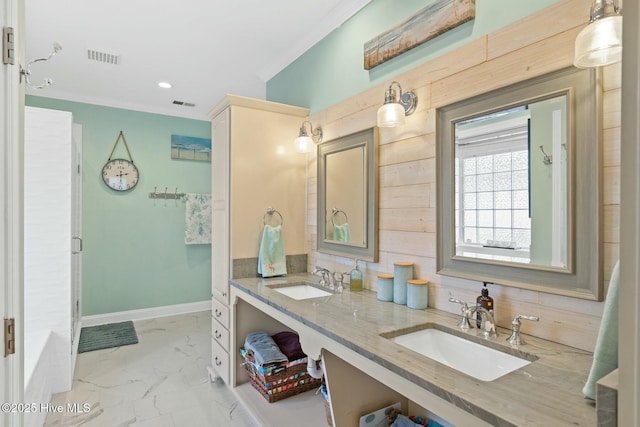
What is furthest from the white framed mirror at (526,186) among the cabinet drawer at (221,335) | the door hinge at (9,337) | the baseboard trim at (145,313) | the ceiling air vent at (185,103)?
the baseboard trim at (145,313)

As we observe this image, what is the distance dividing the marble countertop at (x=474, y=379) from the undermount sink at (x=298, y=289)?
529 mm

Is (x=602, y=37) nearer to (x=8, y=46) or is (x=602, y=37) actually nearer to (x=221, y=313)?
(x=8, y=46)

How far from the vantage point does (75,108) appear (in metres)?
3.88

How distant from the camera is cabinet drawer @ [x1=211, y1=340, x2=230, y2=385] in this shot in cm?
251

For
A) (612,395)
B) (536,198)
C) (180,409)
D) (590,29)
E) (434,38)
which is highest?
(434,38)

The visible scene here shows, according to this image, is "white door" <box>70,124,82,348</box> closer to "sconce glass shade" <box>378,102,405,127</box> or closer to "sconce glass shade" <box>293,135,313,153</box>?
"sconce glass shade" <box>293,135,313,153</box>

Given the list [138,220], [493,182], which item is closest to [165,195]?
[138,220]

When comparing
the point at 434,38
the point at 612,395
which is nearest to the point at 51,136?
the point at 434,38

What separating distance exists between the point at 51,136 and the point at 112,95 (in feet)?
5.32

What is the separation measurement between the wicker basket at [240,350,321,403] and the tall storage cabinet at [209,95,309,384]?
0.70 ft

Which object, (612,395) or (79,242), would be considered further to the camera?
(79,242)

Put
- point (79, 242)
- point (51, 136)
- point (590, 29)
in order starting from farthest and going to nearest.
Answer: point (79, 242), point (51, 136), point (590, 29)

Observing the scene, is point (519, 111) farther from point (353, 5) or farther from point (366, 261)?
point (353, 5)


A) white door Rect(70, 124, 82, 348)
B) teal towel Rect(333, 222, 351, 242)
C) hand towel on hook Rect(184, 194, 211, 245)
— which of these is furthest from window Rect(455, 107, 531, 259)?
hand towel on hook Rect(184, 194, 211, 245)
